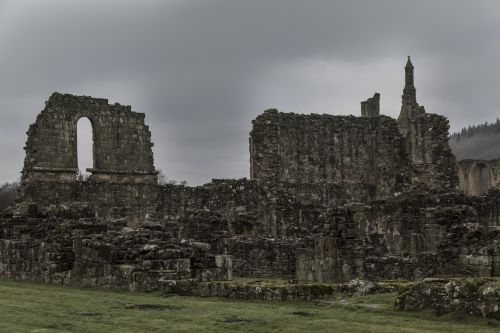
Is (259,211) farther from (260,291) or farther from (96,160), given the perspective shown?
(260,291)

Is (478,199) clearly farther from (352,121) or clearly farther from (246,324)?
(246,324)

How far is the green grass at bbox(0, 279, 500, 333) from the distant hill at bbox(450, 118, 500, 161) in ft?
493

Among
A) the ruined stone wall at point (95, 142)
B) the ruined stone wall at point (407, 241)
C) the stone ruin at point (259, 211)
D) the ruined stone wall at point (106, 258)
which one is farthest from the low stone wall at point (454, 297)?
the ruined stone wall at point (95, 142)

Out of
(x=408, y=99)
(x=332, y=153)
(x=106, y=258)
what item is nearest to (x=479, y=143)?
(x=408, y=99)

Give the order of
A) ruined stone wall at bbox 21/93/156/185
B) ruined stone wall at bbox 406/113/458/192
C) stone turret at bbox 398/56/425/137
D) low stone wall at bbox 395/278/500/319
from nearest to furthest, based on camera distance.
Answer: low stone wall at bbox 395/278/500/319, ruined stone wall at bbox 21/93/156/185, ruined stone wall at bbox 406/113/458/192, stone turret at bbox 398/56/425/137

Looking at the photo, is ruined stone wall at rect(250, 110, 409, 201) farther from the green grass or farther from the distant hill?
the distant hill

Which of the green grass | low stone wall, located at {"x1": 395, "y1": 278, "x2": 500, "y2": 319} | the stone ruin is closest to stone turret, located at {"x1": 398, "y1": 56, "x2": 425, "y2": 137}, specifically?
the stone ruin

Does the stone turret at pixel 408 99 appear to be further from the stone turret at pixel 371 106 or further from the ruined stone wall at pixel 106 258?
the ruined stone wall at pixel 106 258

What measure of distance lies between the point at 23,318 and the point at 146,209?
88.8ft

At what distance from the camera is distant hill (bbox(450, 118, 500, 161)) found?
167m

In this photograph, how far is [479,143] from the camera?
184000 mm

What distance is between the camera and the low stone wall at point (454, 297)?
12.0 meters

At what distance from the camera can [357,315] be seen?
13.0 meters

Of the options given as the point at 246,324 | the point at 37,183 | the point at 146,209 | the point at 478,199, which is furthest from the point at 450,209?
Answer: the point at 37,183
